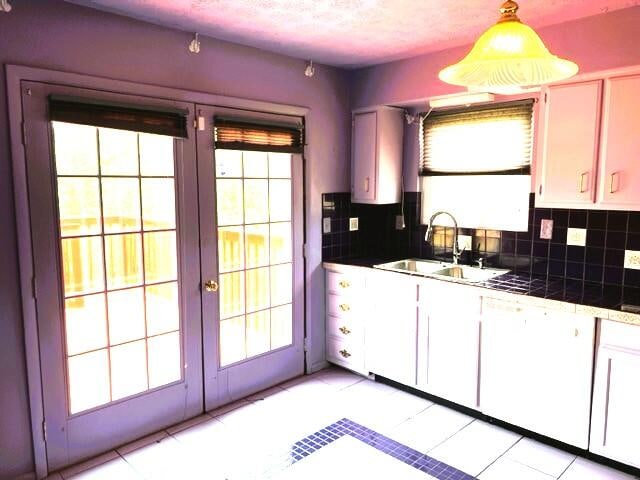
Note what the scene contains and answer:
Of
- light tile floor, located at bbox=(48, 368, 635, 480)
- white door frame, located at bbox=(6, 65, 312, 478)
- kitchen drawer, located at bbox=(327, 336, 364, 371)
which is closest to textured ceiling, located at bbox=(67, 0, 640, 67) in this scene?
white door frame, located at bbox=(6, 65, 312, 478)

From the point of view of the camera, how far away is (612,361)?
2.41m

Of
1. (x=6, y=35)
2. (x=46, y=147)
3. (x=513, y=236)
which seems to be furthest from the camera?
(x=513, y=236)

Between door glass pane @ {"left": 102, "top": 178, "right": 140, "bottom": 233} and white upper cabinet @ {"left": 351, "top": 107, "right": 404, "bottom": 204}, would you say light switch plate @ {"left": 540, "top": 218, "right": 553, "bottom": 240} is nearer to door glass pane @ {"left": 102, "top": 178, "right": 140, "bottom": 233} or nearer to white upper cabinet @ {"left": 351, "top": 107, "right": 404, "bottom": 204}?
white upper cabinet @ {"left": 351, "top": 107, "right": 404, "bottom": 204}

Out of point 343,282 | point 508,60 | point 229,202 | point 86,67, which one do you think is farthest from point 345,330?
point 508,60

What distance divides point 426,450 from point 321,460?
2.02 feet

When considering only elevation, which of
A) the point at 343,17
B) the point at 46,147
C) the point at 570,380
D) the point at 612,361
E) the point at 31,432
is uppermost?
the point at 343,17

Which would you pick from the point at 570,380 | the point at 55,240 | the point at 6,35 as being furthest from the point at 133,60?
the point at 570,380

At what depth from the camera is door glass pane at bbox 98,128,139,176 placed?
2.55m

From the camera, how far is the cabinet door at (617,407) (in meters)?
2.37

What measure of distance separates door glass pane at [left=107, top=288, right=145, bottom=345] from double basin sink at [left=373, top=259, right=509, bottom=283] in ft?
5.55

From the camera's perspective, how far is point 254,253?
3.35m

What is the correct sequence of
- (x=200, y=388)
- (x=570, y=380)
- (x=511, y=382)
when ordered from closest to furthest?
(x=570, y=380), (x=511, y=382), (x=200, y=388)

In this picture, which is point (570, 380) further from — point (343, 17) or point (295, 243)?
point (343, 17)

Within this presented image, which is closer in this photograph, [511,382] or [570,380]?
[570,380]
